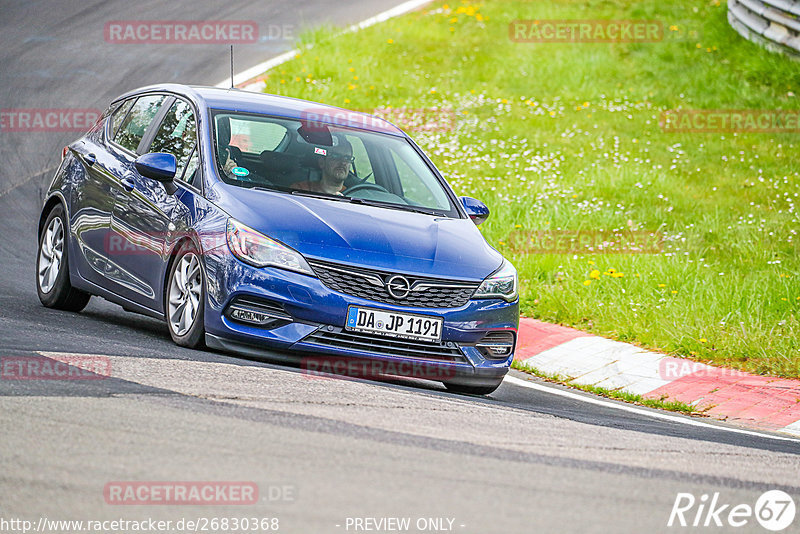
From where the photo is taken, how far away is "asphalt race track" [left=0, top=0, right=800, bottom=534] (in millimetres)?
4180

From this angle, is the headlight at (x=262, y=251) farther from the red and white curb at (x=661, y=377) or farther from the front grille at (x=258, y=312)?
the red and white curb at (x=661, y=377)

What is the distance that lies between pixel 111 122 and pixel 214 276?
2821mm

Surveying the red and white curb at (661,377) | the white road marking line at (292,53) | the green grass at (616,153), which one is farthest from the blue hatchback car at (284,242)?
the white road marking line at (292,53)

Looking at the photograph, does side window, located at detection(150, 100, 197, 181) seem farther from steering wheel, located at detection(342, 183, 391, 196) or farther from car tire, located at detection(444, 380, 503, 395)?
car tire, located at detection(444, 380, 503, 395)

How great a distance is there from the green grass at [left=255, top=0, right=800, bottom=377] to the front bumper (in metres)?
3.03

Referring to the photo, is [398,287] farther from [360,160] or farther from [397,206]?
[360,160]

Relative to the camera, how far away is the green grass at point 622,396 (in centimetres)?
821

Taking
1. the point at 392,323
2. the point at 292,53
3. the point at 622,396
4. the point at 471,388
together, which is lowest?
the point at 622,396

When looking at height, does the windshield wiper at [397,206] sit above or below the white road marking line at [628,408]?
above

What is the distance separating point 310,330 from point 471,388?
1407mm

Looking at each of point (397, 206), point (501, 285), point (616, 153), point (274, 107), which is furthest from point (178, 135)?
point (616, 153)

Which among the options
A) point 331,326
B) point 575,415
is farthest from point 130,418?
point 575,415

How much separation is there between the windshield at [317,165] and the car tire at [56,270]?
5.93ft

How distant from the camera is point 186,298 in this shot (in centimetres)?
727
